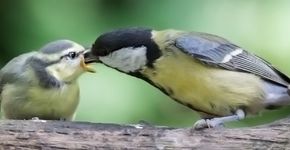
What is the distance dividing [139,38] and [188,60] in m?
0.15

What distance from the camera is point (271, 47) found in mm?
3041

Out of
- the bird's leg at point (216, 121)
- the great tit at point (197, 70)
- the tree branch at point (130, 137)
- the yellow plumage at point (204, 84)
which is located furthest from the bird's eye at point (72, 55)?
the bird's leg at point (216, 121)

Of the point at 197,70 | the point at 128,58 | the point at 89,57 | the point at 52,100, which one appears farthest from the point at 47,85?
the point at 197,70

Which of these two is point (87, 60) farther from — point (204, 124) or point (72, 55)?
point (204, 124)

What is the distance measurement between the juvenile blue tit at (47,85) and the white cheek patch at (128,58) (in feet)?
0.42

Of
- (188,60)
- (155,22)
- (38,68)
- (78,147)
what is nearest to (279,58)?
(155,22)

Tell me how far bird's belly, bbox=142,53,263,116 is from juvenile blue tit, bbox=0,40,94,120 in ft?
0.86

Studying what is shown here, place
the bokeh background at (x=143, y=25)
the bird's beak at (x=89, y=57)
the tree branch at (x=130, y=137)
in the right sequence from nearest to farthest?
the tree branch at (x=130, y=137) < the bird's beak at (x=89, y=57) < the bokeh background at (x=143, y=25)

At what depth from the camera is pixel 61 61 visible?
8.55ft

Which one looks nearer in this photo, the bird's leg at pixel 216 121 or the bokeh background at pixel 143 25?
the bird's leg at pixel 216 121

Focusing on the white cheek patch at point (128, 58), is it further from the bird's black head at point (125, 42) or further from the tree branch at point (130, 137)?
the tree branch at point (130, 137)

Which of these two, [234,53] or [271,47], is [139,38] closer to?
[234,53]

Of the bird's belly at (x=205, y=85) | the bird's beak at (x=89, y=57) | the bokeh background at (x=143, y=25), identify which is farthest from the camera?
the bokeh background at (x=143, y=25)

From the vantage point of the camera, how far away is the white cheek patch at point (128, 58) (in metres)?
2.43
